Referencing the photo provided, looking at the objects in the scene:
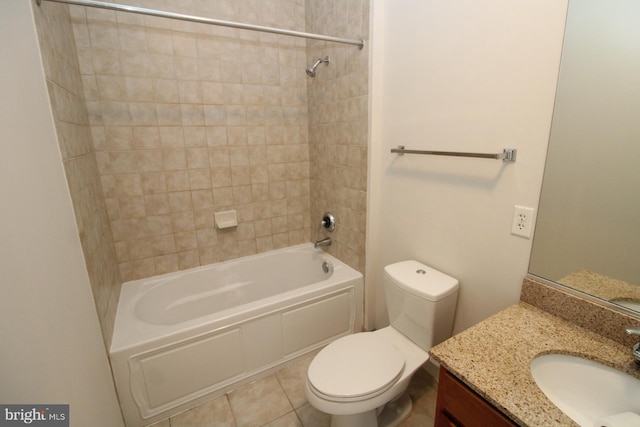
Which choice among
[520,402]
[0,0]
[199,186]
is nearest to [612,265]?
[520,402]

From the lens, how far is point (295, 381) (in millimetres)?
1835

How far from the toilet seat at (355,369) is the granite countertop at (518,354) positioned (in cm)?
42

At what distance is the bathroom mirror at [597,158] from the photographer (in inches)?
35.4

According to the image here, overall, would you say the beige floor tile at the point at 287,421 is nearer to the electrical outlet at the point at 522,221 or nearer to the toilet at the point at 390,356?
the toilet at the point at 390,356

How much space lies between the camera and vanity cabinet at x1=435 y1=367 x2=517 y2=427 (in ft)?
2.62

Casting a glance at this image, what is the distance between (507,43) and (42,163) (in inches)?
67.3

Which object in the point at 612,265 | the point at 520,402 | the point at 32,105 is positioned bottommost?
the point at 520,402

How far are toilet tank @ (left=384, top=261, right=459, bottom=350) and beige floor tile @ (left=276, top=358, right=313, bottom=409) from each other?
700mm

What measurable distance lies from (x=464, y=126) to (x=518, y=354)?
94 centimetres

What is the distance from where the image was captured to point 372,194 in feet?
6.21

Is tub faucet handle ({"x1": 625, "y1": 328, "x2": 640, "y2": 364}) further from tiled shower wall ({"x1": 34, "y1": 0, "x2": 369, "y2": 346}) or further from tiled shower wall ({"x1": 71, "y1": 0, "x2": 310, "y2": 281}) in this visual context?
tiled shower wall ({"x1": 71, "y1": 0, "x2": 310, "y2": 281})

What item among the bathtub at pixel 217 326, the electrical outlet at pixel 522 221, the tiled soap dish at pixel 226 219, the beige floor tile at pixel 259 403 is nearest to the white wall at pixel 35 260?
the bathtub at pixel 217 326

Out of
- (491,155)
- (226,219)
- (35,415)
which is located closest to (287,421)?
(35,415)

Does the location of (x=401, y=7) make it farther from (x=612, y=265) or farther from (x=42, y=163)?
(x=42, y=163)
